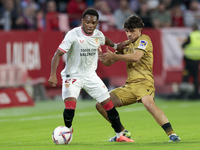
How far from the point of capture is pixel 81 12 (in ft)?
58.0

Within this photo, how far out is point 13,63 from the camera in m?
15.2

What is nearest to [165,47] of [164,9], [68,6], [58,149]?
[164,9]

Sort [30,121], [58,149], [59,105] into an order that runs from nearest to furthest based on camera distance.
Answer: [58,149], [30,121], [59,105]

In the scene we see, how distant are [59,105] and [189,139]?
7975mm

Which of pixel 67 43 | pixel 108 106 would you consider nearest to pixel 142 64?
pixel 108 106

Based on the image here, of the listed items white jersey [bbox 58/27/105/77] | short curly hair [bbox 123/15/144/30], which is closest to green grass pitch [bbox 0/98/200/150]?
white jersey [bbox 58/27/105/77]

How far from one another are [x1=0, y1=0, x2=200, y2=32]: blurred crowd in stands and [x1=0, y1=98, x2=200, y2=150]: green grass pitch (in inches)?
117

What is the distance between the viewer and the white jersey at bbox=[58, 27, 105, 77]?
7.05 m

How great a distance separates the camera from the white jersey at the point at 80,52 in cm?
705

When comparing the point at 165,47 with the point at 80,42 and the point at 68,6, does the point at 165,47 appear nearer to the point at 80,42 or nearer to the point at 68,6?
the point at 68,6

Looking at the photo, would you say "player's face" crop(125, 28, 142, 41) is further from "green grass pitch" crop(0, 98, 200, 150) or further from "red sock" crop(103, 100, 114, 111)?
"green grass pitch" crop(0, 98, 200, 150)

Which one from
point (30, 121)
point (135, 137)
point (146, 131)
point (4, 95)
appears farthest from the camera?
point (4, 95)

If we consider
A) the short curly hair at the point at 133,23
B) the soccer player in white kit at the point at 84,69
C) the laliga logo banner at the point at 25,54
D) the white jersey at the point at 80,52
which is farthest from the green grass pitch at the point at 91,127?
the short curly hair at the point at 133,23

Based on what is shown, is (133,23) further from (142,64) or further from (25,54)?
(25,54)
